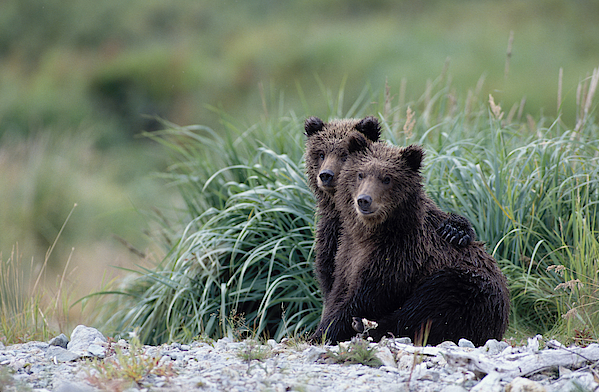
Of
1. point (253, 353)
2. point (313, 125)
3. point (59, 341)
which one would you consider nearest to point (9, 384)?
point (253, 353)

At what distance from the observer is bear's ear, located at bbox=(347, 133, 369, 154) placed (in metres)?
3.39

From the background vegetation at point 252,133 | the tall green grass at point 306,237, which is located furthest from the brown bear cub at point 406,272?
the tall green grass at point 306,237

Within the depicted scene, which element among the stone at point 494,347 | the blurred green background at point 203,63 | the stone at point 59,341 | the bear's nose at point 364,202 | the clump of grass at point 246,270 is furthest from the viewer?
the blurred green background at point 203,63

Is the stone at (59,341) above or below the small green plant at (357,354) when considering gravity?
below

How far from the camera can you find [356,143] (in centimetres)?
343

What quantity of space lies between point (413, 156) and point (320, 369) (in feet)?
4.11

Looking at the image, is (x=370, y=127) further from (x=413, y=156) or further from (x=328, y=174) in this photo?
(x=413, y=156)

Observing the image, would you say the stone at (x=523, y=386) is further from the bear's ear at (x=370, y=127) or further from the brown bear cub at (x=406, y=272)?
the bear's ear at (x=370, y=127)

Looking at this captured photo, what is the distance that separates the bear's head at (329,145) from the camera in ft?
11.7

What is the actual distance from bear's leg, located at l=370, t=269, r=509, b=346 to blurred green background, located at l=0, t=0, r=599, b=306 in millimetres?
6447

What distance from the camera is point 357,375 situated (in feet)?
8.23

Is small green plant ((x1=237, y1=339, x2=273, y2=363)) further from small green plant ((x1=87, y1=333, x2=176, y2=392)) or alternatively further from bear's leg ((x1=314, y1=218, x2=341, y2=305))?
bear's leg ((x1=314, y1=218, x2=341, y2=305))

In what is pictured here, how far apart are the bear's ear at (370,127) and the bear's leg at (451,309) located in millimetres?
979

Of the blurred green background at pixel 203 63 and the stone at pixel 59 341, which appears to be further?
the blurred green background at pixel 203 63
